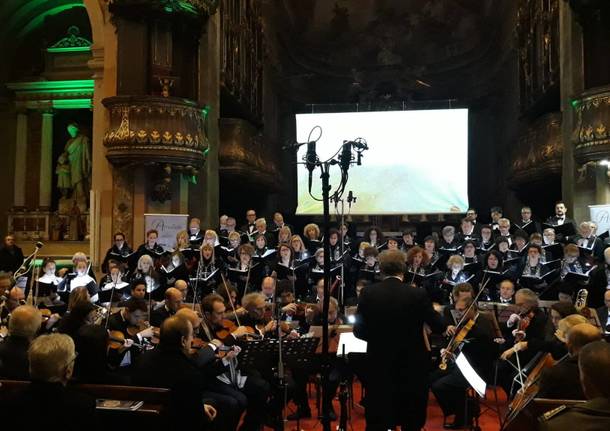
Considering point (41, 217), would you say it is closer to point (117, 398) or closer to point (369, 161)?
point (369, 161)

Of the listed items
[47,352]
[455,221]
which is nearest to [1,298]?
[47,352]

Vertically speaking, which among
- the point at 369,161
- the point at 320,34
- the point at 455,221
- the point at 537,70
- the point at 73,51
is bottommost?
the point at 455,221

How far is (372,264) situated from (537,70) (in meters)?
6.48

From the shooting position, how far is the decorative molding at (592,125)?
979 centimetres

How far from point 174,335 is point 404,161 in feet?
40.8

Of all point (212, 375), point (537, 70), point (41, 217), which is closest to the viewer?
point (212, 375)

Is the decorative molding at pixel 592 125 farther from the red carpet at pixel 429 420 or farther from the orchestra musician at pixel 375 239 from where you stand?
the red carpet at pixel 429 420

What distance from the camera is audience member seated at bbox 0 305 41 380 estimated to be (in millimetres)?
3990

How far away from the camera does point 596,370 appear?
241cm

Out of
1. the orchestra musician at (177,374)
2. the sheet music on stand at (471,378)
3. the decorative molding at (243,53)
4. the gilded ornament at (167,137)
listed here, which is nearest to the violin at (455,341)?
the sheet music on stand at (471,378)

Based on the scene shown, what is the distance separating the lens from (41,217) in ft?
47.2

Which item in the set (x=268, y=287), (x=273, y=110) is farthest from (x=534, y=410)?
(x=273, y=110)

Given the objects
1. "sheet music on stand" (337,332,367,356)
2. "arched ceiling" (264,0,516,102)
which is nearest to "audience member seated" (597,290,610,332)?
"sheet music on stand" (337,332,367,356)

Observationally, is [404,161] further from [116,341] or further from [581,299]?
[116,341]
